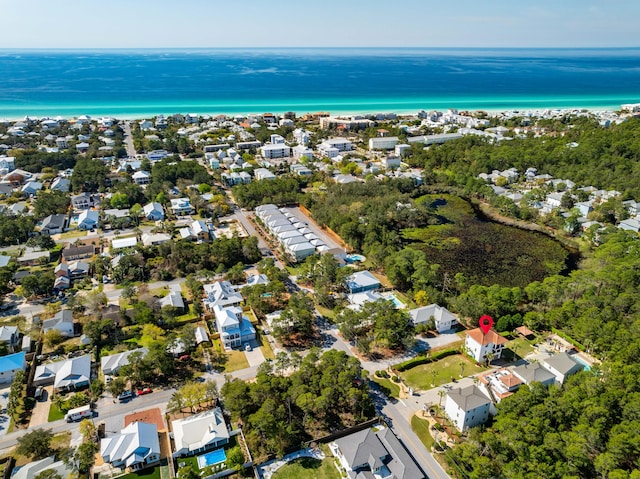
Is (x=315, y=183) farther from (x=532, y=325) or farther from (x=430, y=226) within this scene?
(x=532, y=325)

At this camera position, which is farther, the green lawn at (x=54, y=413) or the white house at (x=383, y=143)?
the white house at (x=383, y=143)

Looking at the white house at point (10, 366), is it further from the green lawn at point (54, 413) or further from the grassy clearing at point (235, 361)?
the grassy clearing at point (235, 361)

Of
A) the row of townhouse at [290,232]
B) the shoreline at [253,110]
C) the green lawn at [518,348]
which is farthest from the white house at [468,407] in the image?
the shoreline at [253,110]

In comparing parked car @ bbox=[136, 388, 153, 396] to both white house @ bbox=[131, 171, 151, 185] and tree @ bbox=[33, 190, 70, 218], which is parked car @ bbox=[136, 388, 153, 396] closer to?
tree @ bbox=[33, 190, 70, 218]

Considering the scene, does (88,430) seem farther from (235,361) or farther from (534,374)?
(534,374)

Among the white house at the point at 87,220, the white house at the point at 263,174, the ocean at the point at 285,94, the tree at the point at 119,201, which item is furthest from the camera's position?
the ocean at the point at 285,94

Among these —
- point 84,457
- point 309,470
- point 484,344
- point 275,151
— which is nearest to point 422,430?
point 309,470

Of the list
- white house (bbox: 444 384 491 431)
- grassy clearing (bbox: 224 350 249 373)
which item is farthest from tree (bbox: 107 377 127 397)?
white house (bbox: 444 384 491 431)

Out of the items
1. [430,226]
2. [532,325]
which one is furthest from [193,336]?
[430,226]
